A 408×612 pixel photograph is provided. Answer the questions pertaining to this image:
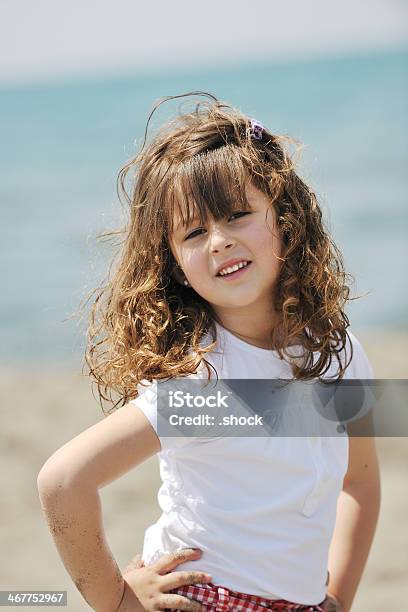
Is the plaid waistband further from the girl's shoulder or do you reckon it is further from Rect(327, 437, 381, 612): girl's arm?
the girl's shoulder

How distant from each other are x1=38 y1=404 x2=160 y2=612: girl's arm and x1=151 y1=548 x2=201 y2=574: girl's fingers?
0.11 metres

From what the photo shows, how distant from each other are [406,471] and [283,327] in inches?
89.9

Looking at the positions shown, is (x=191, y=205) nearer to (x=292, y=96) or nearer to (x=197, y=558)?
(x=197, y=558)

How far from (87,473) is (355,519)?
2.08 feet

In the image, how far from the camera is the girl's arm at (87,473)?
147cm

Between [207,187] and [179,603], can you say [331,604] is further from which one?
[207,187]

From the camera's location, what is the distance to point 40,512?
11.7 ft

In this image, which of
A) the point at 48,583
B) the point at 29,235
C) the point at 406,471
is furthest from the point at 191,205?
the point at 29,235

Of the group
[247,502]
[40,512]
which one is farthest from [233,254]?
[40,512]

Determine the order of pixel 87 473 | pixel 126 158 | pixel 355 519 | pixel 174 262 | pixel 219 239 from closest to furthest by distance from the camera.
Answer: pixel 87 473, pixel 219 239, pixel 174 262, pixel 355 519, pixel 126 158

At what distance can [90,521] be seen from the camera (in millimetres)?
1511

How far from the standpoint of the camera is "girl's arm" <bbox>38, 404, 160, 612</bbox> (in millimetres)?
1473

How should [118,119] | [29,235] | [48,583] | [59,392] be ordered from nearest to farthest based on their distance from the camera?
[48,583] → [59,392] → [29,235] → [118,119]

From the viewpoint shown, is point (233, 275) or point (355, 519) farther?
point (355, 519)
